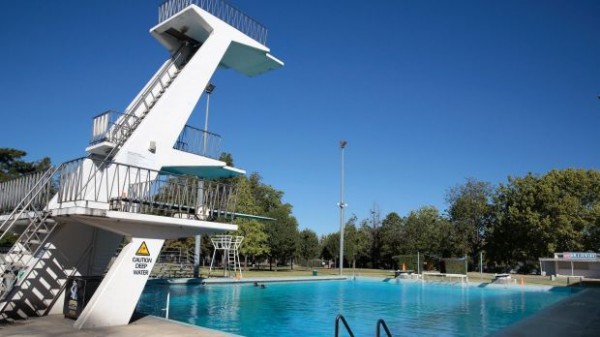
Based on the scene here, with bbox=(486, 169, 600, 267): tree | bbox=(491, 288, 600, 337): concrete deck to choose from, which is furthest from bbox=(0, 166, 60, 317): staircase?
bbox=(486, 169, 600, 267): tree

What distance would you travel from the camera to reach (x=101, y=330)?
1005 centimetres

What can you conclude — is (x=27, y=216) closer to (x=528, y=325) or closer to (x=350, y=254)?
(x=528, y=325)

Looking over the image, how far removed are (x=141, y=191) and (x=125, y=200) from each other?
0.65 metres

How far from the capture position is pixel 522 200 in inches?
2064

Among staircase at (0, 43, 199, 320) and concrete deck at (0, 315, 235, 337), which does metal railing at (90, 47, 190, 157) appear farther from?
concrete deck at (0, 315, 235, 337)

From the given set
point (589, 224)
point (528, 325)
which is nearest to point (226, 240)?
point (528, 325)

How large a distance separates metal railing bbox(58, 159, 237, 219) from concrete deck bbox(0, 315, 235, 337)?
2.83m

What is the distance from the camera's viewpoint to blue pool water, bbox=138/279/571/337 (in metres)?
14.7

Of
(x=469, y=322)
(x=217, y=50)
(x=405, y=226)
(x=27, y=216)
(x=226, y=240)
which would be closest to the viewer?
(x=27, y=216)

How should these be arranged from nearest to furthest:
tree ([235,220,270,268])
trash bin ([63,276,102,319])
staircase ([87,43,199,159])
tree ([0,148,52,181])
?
trash bin ([63,276,102,319]) → staircase ([87,43,199,159]) → tree ([0,148,52,181]) → tree ([235,220,270,268])

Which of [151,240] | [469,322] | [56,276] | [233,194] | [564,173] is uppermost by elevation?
[564,173]

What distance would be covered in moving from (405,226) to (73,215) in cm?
5413

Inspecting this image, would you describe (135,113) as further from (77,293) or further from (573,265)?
(573,265)

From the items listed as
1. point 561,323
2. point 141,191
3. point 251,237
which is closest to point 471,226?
point 251,237
